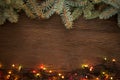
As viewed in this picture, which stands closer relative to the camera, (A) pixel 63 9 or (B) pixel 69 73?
(A) pixel 63 9

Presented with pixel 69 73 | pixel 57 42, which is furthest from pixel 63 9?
pixel 69 73

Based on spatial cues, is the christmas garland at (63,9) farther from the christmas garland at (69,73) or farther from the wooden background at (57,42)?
the christmas garland at (69,73)

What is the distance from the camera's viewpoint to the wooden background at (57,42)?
5.50ft

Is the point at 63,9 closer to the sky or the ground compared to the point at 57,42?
closer to the sky

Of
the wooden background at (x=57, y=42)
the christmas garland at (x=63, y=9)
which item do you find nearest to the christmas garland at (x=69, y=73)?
the wooden background at (x=57, y=42)

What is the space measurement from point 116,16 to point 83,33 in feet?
0.81

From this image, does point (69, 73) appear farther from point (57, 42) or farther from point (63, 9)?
point (63, 9)

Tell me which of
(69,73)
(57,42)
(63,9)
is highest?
(63,9)

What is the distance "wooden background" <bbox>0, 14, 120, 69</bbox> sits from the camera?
168 cm

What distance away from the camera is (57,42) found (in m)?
1.72

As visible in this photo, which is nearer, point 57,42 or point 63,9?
point 63,9

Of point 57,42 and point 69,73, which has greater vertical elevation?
point 57,42

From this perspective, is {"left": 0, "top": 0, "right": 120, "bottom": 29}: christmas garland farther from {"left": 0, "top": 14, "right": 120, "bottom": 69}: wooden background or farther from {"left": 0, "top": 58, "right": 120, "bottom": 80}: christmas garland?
{"left": 0, "top": 58, "right": 120, "bottom": 80}: christmas garland

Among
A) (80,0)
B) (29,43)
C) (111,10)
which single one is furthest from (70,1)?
(29,43)
